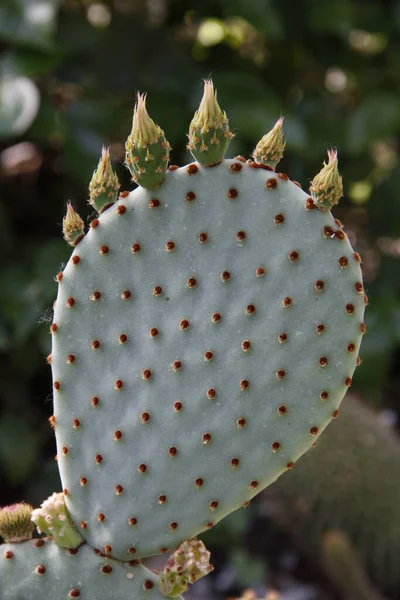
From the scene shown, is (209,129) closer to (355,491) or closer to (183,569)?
(183,569)

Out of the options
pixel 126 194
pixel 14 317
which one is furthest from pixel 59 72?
pixel 126 194

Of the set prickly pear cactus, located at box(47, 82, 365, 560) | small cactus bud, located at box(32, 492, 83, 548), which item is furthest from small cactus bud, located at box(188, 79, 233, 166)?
small cactus bud, located at box(32, 492, 83, 548)

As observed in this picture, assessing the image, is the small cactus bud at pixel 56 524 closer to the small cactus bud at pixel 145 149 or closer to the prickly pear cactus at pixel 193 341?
the prickly pear cactus at pixel 193 341

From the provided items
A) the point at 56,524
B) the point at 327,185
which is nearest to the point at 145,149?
the point at 327,185

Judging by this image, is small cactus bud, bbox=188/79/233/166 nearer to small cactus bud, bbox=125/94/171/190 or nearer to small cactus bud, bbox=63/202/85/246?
small cactus bud, bbox=125/94/171/190

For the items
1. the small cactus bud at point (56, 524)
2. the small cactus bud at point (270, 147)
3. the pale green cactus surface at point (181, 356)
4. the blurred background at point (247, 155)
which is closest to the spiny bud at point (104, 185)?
the pale green cactus surface at point (181, 356)

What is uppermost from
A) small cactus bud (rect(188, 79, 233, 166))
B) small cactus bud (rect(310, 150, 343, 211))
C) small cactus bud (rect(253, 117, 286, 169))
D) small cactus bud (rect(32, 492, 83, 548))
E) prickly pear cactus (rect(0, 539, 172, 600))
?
small cactus bud (rect(188, 79, 233, 166))
